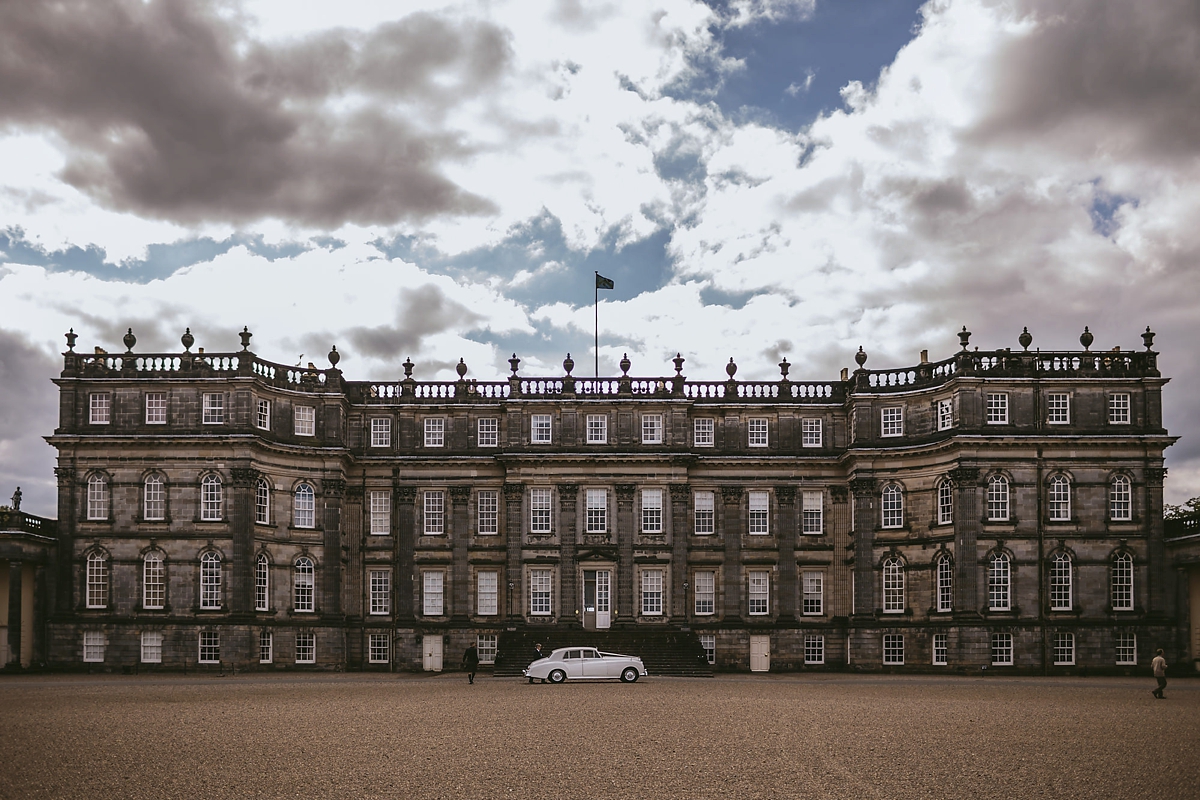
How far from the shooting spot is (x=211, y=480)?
2168 inches

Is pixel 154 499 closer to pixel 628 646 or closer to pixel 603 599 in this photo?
pixel 603 599

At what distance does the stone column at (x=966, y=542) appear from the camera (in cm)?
5350

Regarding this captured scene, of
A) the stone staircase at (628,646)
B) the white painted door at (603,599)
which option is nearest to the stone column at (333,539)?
the stone staircase at (628,646)

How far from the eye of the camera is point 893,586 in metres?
57.0

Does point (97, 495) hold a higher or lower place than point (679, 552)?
higher

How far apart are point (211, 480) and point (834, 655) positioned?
32.4m

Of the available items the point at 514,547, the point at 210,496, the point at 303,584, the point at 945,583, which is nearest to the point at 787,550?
the point at 945,583

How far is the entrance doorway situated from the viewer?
57812mm

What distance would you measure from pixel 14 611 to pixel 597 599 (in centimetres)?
2735

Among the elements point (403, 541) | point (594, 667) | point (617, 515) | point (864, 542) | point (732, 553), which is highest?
point (617, 515)

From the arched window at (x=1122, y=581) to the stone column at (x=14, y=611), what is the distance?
50.9m

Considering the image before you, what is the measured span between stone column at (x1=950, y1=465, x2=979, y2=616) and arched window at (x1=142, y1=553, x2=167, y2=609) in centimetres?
3773

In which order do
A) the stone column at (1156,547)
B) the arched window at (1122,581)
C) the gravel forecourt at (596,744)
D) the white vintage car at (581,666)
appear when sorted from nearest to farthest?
the gravel forecourt at (596,744), the white vintage car at (581,666), the stone column at (1156,547), the arched window at (1122,581)

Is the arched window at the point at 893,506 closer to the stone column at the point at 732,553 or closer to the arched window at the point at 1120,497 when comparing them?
the stone column at the point at 732,553
